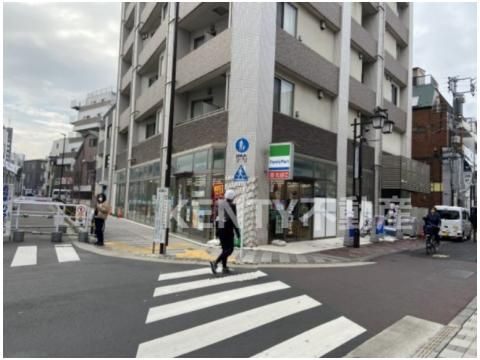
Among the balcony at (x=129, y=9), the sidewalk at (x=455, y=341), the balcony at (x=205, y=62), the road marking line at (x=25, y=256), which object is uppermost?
the balcony at (x=129, y=9)

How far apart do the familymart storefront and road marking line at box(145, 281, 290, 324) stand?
19.4 ft

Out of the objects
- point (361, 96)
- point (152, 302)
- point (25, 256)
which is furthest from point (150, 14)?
point (152, 302)

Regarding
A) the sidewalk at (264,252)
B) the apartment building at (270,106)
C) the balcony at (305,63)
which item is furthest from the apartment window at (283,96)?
the sidewalk at (264,252)

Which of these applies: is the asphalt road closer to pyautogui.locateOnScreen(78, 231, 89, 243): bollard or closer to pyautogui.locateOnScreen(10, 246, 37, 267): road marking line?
pyautogui.locateOnScreen(10, 246, 37, 267): road marking line

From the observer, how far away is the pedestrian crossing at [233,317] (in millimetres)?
4293

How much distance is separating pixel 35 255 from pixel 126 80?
75.3 ft

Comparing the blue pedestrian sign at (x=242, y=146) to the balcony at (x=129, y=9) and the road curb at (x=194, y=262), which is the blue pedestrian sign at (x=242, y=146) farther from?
the balcony at (x=129, y=9)

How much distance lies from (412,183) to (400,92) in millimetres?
6930

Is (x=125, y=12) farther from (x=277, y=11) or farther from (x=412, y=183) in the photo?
(x=412, y=183)

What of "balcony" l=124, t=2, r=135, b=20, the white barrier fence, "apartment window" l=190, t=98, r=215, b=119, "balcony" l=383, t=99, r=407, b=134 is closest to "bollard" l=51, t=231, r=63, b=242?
the white barrier fence

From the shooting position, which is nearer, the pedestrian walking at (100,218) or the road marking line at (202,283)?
the road marking line at (202,283)

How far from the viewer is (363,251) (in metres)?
13.9

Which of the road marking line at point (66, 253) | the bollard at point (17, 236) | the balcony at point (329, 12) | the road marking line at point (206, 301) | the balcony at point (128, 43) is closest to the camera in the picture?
the road marking line at point (206, 301)

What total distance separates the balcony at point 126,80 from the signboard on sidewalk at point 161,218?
64.3 ft
